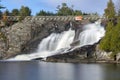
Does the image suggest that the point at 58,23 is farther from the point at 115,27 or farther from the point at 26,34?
the point at 115,27

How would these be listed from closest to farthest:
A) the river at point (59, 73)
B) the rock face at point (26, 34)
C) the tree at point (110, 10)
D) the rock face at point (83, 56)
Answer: the river at point (59, 73) → the rock face at point (83, 56) → the rock face at point (26, 34) → the tree at point (110, 10)

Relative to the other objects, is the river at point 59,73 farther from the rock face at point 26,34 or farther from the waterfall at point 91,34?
the rock face at point 26,34

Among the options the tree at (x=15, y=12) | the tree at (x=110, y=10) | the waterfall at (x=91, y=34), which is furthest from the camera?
the tree at (x=15, y=12)

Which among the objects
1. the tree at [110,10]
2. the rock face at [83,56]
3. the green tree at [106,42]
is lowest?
the rock face at [83,56]

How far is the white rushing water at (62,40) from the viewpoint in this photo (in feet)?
375

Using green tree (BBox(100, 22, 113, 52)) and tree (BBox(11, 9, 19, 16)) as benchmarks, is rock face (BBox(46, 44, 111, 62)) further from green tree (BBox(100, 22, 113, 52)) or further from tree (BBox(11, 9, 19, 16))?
tree (BBox(11, 9, 19, 16))

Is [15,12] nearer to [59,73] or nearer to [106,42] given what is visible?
[106,42]

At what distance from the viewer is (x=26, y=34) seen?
12612 cm

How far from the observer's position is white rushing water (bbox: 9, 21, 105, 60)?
114m

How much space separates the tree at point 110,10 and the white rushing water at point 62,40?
4.75 m

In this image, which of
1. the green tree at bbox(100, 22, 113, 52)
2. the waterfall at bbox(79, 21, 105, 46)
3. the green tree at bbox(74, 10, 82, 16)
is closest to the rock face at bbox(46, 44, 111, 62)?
the green tree at bbox(100, 22, 113, 52)

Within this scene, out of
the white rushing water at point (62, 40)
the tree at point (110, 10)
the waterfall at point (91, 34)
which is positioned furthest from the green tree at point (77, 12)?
the white rushing water at point (62, 40)

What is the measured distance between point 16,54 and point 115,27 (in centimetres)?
2975

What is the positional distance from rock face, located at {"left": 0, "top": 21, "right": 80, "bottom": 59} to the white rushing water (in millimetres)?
2298
